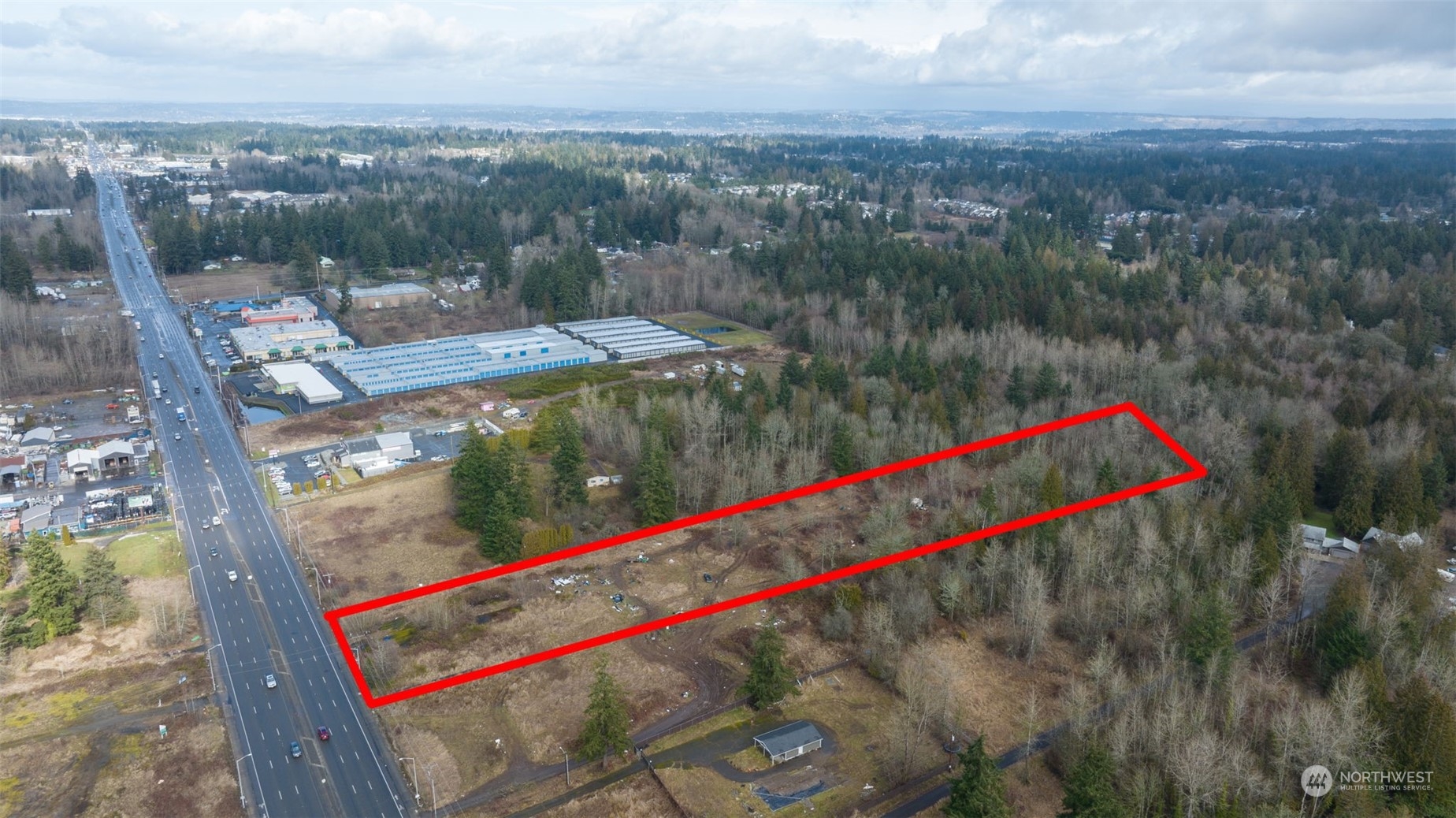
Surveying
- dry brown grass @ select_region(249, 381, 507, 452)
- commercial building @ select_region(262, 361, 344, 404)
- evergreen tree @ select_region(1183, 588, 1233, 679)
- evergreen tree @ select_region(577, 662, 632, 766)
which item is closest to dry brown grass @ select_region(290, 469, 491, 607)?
dry brown grass @ select_region(249, 381, 507, 452)

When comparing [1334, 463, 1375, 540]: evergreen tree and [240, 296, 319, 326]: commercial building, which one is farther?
[240, 296, 319, 326]: commercial building

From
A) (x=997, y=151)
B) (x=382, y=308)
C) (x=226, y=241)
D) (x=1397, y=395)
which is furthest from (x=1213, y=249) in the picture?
(x=997, y=151)

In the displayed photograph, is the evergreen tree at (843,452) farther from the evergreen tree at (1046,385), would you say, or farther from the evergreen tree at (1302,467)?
the evergreen tree at (1302,467)

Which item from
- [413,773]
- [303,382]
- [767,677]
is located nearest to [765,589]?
[767,677]

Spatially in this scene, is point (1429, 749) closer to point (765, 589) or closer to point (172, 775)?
point (765, 589)

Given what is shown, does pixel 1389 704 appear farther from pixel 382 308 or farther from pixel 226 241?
pixel 226 241

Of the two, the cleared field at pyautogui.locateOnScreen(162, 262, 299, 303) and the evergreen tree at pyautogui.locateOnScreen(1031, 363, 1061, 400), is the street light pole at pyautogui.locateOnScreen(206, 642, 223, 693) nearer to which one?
the evergreen tree at pyautogui.locateOnScreen(1031, 363, 1061, 400)
